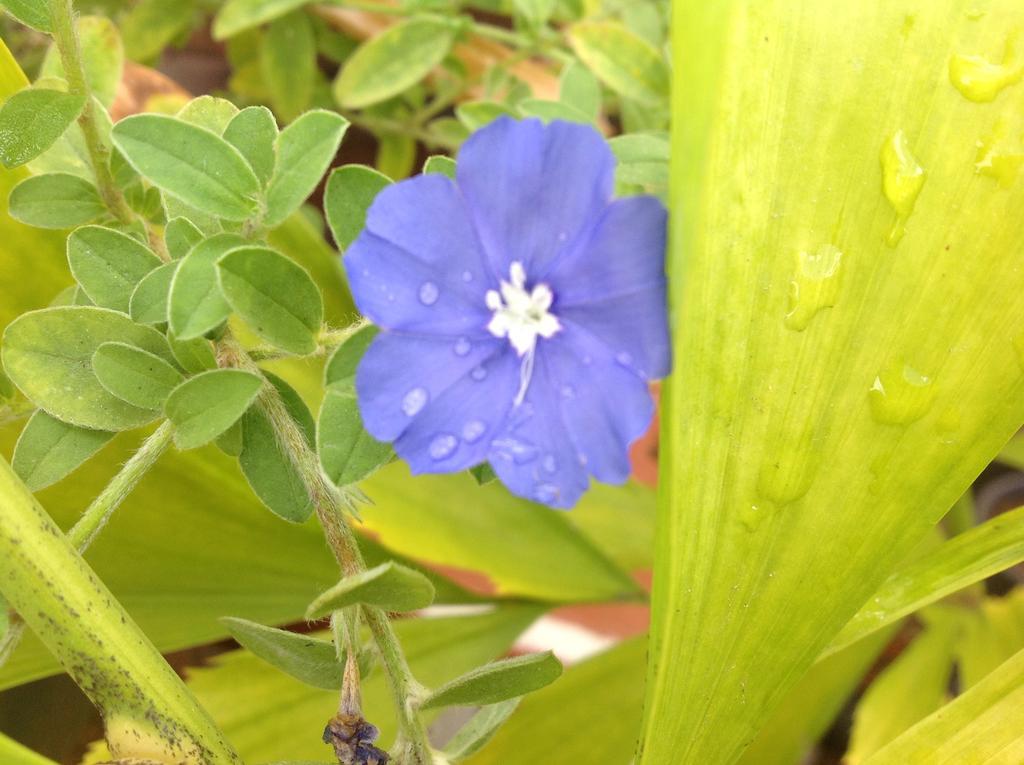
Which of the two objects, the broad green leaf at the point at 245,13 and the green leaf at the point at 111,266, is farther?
the broad green leaf at the point at 245,13

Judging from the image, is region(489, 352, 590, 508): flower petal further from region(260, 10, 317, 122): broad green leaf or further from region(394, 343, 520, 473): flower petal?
region(260, 10, 317, 122): broad green leaf

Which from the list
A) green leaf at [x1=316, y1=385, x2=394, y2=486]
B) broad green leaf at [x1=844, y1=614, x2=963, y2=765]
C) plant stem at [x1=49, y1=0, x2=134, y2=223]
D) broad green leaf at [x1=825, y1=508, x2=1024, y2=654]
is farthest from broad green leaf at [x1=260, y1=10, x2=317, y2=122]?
broad green leaf at [x1=844, y1=614, x2=963, y2=765]

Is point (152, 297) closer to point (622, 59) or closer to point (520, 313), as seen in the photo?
point (520, 313)

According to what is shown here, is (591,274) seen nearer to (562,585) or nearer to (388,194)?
(388,194)

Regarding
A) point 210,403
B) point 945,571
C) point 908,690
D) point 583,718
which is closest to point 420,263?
point 210,403

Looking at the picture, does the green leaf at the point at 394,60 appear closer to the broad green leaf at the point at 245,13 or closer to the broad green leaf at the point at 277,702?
the broad green leaf at the point at 245,13

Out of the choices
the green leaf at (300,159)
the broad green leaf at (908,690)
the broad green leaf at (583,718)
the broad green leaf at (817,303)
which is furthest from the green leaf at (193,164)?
the broad green leaf at (908,690)
